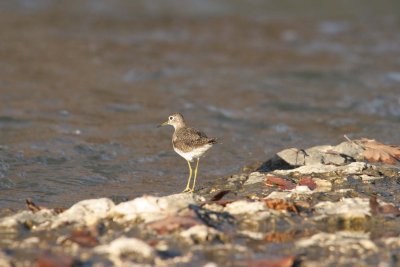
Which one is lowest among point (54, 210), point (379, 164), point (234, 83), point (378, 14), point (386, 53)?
point (54, 210)

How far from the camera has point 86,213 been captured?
244 inches

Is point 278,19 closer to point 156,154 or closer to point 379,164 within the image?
point 156,154

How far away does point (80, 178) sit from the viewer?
8.95m

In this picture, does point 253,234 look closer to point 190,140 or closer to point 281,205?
point 281,205

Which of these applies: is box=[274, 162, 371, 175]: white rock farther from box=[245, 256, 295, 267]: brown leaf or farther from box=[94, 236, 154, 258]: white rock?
box=[94, 236, 154, 258]: white rock

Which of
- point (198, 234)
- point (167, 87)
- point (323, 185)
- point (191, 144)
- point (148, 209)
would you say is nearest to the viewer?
point (198, 234)

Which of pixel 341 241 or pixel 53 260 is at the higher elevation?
pixel 341 241

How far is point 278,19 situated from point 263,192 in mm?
17355

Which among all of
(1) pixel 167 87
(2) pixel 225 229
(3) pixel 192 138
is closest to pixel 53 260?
(2) pixel 225 229

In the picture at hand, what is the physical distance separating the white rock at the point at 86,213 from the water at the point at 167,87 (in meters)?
1.56

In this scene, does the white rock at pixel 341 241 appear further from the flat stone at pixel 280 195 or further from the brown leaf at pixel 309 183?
the brown leaf at pixel 309 183

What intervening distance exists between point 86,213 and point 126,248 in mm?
922

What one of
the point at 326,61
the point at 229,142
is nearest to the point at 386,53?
the point at 326,61

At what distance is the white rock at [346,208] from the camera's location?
246 inches
